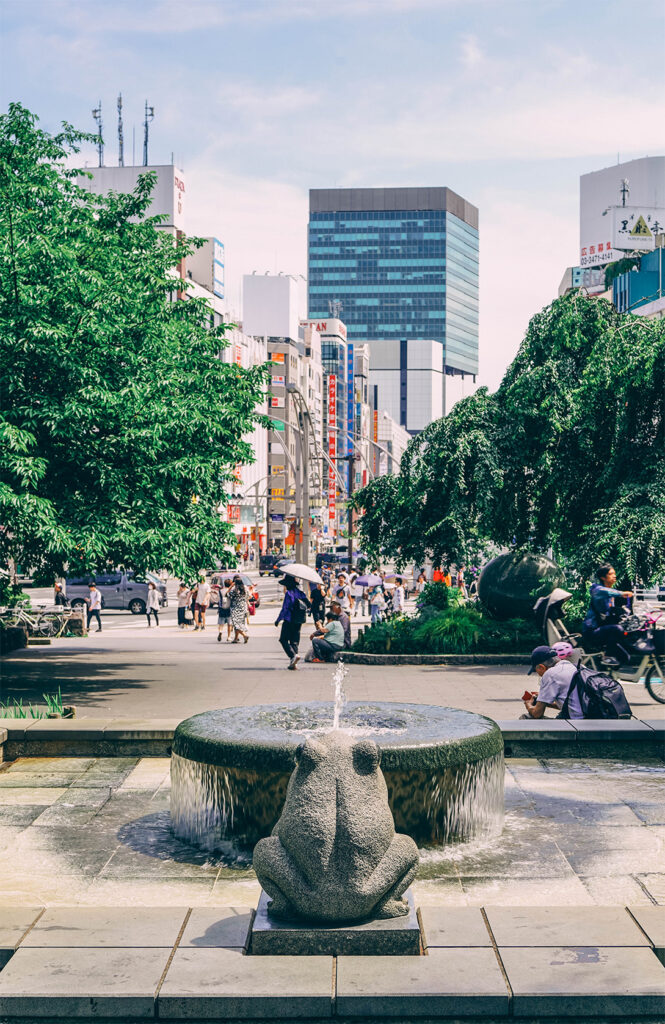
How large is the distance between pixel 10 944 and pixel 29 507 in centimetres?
876

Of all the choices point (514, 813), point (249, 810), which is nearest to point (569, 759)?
point (514, 813)

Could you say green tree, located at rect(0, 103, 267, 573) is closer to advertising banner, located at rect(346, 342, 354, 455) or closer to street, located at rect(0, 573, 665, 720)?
street, located at rect(0, 573, 665, 720)

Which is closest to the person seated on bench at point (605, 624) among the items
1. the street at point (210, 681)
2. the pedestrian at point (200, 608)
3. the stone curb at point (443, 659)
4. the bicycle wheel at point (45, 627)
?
the street at point (210, 681)

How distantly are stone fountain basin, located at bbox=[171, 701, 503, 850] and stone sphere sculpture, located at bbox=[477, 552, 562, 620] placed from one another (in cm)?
1547

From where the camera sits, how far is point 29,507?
1393cm

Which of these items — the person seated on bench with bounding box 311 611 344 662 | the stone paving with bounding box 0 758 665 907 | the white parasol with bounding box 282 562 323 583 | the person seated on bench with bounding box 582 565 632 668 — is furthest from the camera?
the person seated on bench with bounding box 311 611 344 662

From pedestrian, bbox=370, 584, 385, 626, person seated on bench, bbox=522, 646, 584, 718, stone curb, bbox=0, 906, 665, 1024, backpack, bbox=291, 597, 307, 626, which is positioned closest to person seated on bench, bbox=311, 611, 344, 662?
backpack, bbox=291, 597, 307, 626

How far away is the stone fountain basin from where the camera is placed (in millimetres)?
8031

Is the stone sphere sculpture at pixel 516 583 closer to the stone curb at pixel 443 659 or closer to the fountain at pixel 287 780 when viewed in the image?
the stone curb at pixel 443 659

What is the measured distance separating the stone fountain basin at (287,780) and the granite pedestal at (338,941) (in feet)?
7.31

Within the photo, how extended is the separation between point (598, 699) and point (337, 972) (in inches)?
265

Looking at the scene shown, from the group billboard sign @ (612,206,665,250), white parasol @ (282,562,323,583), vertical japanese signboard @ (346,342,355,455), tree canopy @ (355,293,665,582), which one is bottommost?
white parasol @ (282,562,323,583)

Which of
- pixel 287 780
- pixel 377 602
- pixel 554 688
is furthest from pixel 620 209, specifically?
pixel 287 780

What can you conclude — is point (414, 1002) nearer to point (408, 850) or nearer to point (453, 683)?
point (408, 850)
